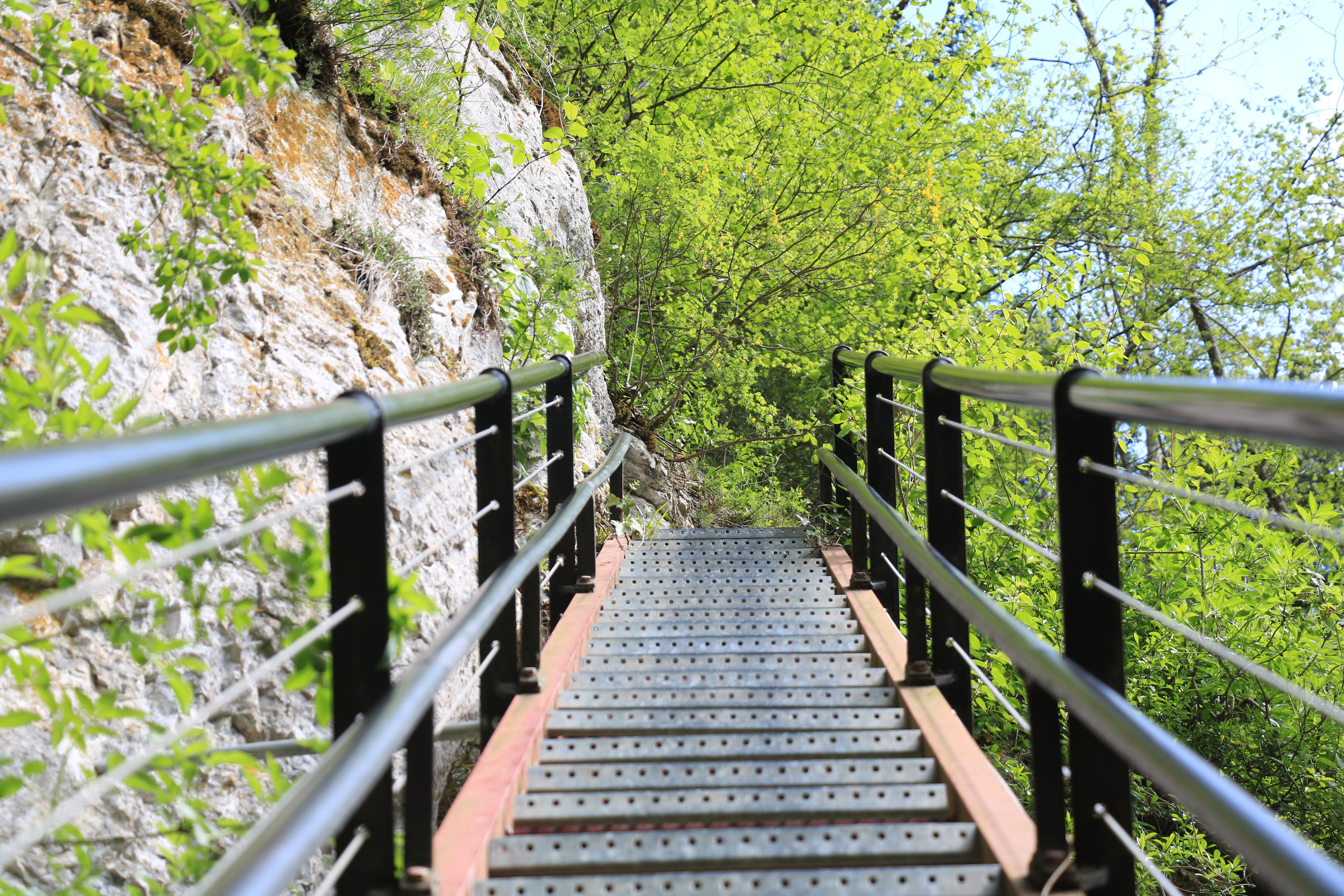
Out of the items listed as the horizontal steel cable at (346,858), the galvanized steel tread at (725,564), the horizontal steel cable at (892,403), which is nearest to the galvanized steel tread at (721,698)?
the horizontal steel cable at (892,403)

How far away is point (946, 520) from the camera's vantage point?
266cm

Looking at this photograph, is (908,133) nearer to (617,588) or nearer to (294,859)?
(617,588)

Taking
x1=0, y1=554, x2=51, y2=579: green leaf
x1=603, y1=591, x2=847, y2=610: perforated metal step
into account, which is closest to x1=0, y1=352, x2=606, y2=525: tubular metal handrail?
x1=0, y1=554, x2=51, y2=579: green leaf

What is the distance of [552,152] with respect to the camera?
4.62 m

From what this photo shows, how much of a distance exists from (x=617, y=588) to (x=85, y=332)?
8.61 ft

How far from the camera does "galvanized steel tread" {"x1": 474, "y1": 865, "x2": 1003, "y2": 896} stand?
179 cm

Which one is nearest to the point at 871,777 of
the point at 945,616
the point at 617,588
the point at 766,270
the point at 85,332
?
the point at 945,616

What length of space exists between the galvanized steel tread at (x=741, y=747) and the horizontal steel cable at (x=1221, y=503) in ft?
3.98

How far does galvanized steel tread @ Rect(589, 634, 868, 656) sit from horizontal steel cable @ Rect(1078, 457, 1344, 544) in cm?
193

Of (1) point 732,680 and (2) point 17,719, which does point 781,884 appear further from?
(2) point 17,719

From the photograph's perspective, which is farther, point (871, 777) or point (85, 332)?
point (85, 332)

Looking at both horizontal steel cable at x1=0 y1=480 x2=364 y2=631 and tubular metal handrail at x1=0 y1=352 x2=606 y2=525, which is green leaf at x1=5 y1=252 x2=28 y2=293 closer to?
horizontal steel cable at x1=0 y1=480 x2=364 y2=631

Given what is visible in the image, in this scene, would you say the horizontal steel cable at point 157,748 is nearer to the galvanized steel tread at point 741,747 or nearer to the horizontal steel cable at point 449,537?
the horizontal steel cable at point 449,537

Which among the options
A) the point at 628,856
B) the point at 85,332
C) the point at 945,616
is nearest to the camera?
the point at 628,856
